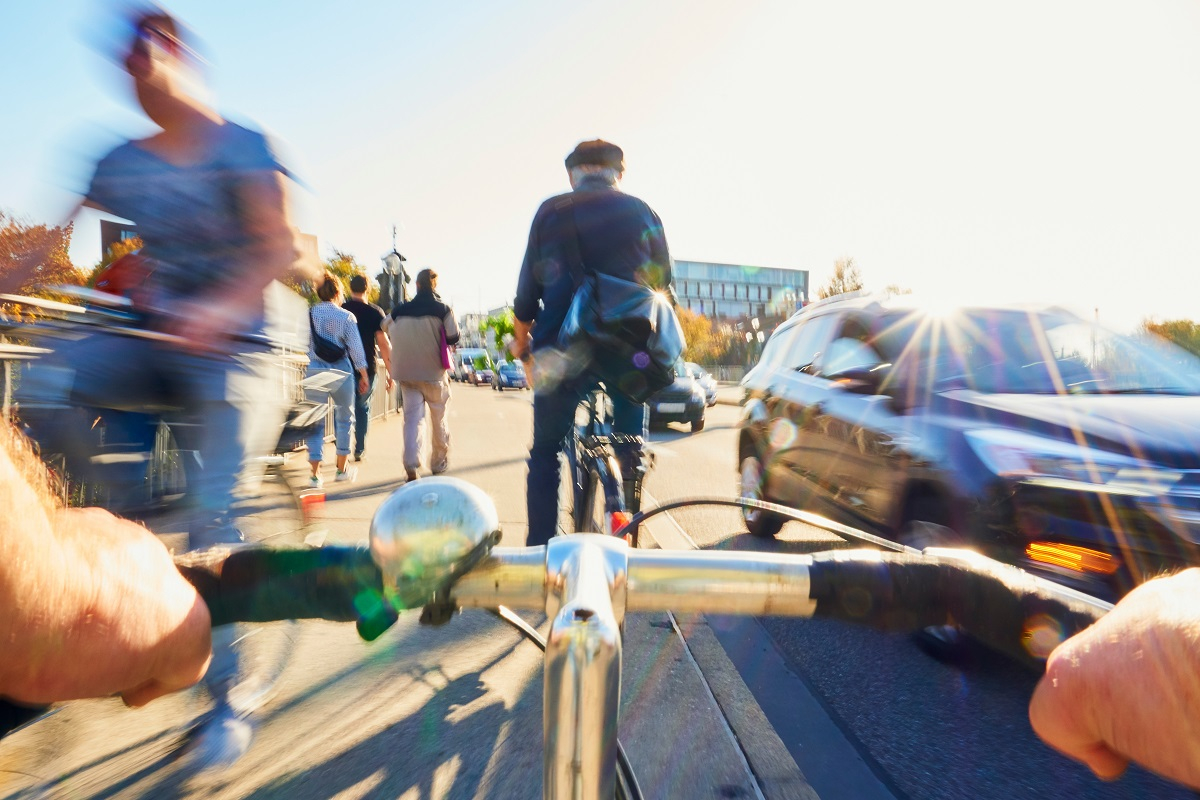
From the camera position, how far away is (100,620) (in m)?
0.56

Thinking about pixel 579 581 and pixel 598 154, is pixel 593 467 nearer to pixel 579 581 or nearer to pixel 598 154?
pixel 598 154

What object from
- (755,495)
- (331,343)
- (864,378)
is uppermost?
(331,343)

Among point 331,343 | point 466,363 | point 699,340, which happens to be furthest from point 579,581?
point 699,340

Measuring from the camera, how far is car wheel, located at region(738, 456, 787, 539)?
5.15m

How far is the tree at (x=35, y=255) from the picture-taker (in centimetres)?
190

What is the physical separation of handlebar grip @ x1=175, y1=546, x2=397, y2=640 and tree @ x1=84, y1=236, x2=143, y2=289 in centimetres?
198

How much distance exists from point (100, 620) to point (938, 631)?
3.22 meters

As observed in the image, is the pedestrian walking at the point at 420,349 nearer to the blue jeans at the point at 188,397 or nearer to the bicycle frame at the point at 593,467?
the bicycle frame at the point at 593,467

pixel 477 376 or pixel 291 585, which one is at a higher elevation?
pixel 477 376

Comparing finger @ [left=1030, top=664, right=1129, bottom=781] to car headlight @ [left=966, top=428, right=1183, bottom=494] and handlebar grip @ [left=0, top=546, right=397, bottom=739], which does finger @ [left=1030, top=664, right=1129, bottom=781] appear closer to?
handlebar grip @ [left=0, top=546, right=397, bottom=739]

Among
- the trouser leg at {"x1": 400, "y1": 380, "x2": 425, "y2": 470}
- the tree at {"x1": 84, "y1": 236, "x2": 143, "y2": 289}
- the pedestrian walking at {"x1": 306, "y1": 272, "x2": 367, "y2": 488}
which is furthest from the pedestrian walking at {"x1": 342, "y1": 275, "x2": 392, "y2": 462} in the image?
the tree at {"x1": 84, "y1": 236, "x2": 143, "y2": 289}

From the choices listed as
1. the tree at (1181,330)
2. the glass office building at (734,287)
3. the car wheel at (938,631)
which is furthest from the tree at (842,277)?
the glass office building at (734,287)

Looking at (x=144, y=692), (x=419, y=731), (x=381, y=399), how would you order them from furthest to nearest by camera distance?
(x=381, y=399)
(x=419, y=731)
(x=144, y=692)

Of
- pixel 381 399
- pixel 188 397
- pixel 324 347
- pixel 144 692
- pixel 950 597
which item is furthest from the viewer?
pixel 381 399
